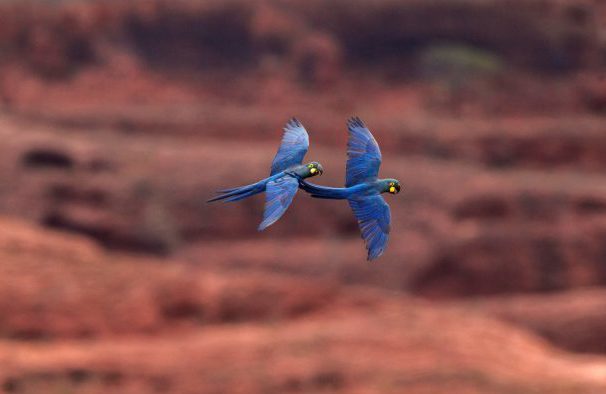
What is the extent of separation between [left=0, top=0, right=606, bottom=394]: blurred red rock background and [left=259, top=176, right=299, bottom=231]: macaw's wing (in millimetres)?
23436

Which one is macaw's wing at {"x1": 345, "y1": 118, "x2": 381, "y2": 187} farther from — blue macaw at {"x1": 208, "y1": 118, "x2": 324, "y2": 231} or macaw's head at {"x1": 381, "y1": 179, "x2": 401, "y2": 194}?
blue macaw at {"x1": 208, "y1": 118, "x2": 324, "y2": 231}

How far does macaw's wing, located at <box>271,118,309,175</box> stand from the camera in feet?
37.4

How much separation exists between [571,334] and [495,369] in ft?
49.9

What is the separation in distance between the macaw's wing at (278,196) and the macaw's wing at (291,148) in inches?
10.3

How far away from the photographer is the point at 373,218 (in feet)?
37.6

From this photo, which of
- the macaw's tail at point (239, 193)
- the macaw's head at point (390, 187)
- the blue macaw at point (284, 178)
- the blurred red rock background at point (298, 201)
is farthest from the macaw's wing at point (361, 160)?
the blurred red rock background at point (298, 201)

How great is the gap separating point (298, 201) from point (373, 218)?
44334 millimetres

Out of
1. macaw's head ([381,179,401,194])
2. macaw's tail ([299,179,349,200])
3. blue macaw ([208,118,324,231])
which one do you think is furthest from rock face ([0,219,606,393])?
macaw's tail ([299,179,349,200])

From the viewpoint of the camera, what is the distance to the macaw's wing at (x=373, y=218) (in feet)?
37.0

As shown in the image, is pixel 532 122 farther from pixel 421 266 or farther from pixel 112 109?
pixel 112 109

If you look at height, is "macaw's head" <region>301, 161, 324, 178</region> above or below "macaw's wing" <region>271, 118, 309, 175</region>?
below

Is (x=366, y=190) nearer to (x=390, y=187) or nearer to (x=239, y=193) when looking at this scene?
(x=390, y=187)

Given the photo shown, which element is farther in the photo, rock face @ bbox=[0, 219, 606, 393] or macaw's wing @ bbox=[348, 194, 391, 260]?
rock face @ bbox=[0, 219, 606, 393]

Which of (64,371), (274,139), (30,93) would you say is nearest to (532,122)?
(274,139)
